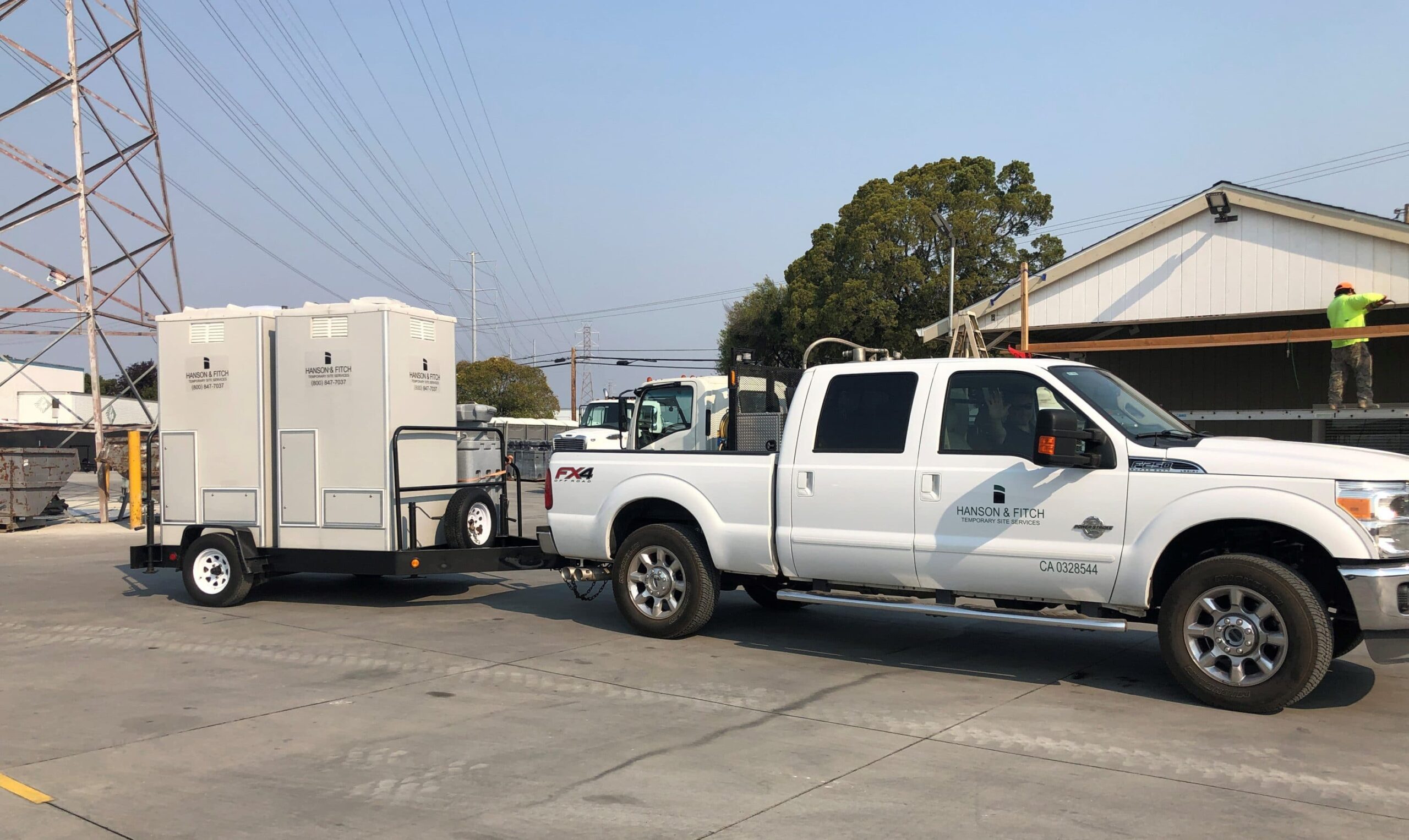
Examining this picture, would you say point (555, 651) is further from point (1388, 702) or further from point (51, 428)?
A: point (51, 428)

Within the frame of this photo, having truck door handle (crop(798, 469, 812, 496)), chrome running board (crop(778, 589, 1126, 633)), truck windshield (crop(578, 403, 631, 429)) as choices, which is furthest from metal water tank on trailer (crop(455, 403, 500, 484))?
truck windshield (crop(578, 403, 631, 429))

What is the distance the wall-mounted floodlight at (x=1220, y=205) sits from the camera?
15.2m

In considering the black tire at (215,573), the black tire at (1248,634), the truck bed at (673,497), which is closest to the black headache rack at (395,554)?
the black tire at (215,573)

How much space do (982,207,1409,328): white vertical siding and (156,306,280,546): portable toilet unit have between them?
434 inches

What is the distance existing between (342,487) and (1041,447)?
6835 millimetres

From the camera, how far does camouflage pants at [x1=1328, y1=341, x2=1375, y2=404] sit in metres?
13.2

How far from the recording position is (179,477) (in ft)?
37.4

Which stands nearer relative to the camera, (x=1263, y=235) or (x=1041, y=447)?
(x=1041, y=447)

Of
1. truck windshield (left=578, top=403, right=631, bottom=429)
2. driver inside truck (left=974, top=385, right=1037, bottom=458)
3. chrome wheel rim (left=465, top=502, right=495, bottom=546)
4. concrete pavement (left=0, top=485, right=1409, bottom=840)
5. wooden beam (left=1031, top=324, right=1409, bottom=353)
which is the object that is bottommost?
concrete pavement (left=0, top=485, right=1409, bottom=840)

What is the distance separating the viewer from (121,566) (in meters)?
15.3

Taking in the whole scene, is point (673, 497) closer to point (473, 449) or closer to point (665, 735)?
point (665, 735)

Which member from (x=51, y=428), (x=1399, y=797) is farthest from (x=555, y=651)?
(x=51, y=428)

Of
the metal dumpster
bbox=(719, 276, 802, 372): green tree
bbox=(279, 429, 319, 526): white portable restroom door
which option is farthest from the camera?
bbox=(719, 276, 802, 372): green tree

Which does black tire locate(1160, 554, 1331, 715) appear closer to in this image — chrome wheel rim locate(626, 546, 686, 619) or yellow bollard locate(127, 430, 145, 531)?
chrome wheel rim locate(626, 546, 686, 619)
